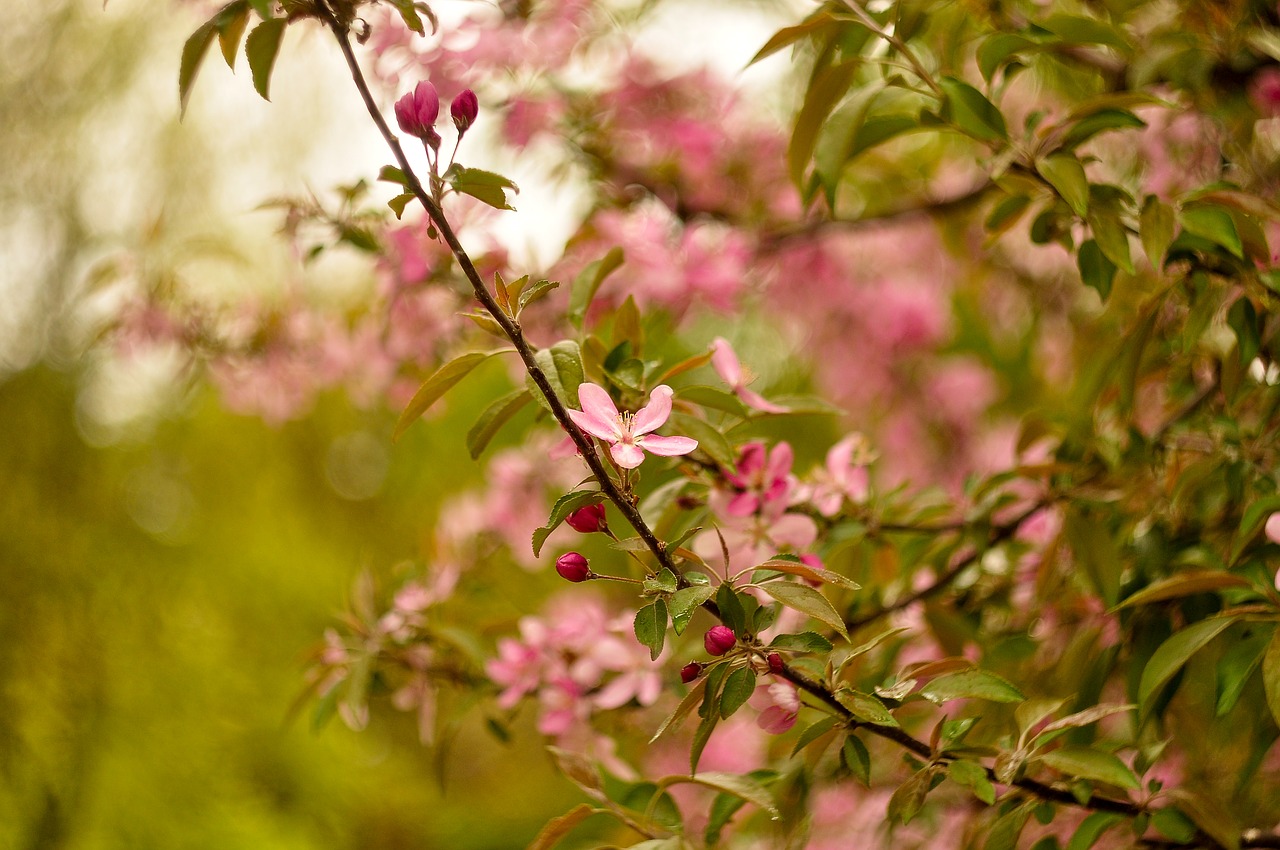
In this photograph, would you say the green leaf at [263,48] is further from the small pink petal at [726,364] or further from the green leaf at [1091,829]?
the green leaf at [1091,829]

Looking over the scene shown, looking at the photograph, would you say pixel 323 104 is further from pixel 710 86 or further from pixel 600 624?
pixel 600 624

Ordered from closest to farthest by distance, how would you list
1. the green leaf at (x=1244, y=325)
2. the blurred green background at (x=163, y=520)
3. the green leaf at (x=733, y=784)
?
the green leaf at (x=733, y=784) → the green leaf at (x=1244, y=325) → the blurred green background at (x=163, y=520)

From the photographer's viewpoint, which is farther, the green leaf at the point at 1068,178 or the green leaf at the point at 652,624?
the green leaf at the point at 1068,178

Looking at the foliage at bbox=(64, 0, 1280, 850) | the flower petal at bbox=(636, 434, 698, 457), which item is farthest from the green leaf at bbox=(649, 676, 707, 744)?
the flower petal at bbox=(636, 434, 698, 457)

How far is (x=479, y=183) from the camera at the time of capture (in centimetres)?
39

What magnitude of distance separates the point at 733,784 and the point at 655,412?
0.22 metres

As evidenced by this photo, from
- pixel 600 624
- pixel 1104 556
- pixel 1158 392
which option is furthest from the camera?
pixel 1158 392

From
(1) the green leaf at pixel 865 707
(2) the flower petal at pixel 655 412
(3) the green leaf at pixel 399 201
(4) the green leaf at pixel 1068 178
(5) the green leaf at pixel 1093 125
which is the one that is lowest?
(1) the green leaf at pixel 865 707

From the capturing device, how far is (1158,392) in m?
1.04

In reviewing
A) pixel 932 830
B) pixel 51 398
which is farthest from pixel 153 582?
pixel 932 830

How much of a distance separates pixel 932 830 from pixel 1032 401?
3.73 feet

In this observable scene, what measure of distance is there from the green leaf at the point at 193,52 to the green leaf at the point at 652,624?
0.33 m

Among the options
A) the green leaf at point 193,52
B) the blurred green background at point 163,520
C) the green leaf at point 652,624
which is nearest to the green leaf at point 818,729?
the green leaf at point 652,624

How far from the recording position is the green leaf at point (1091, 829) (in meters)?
0.51
